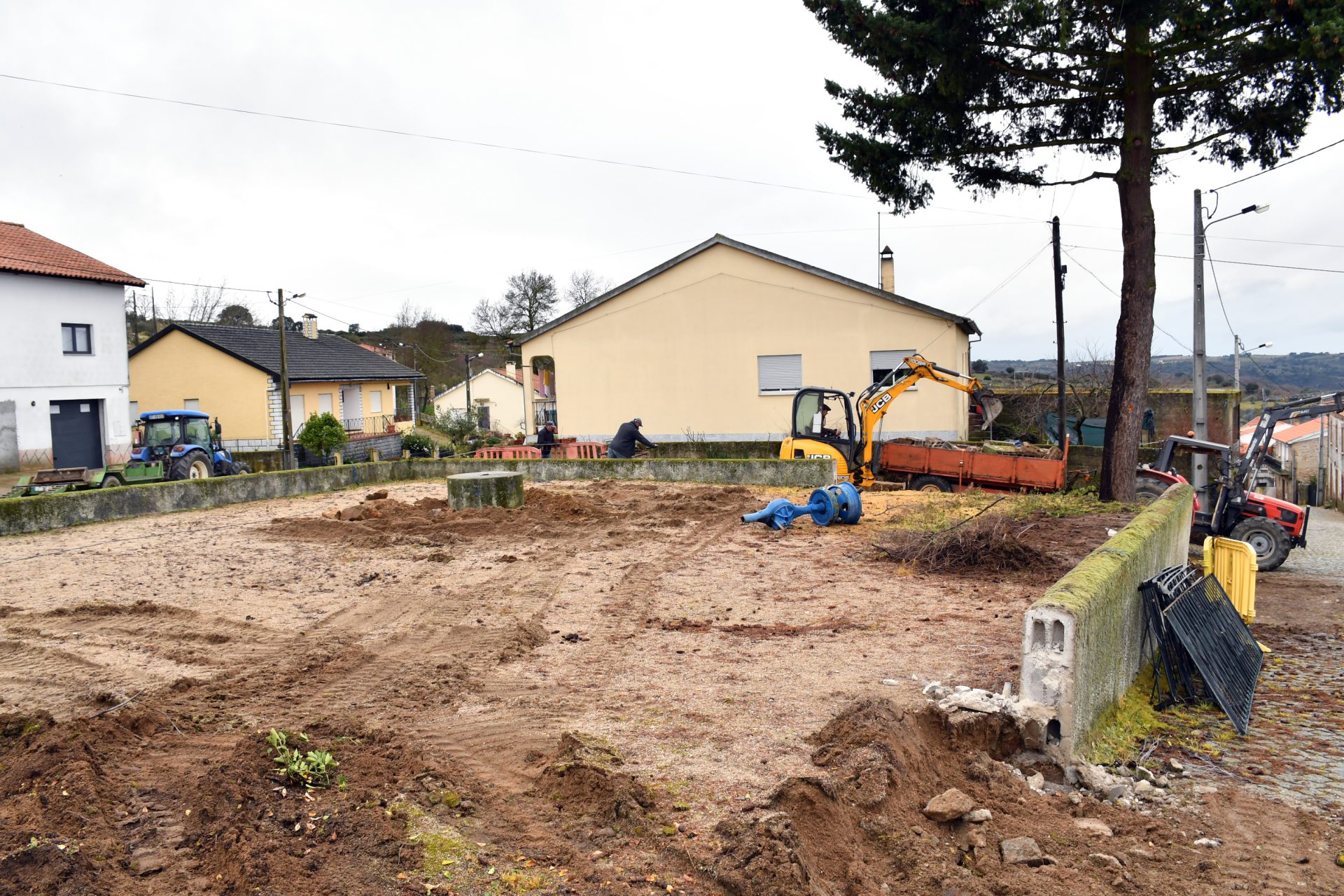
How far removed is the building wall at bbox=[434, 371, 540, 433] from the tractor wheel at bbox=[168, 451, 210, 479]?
99.7 ft

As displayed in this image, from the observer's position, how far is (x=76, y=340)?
31.5m

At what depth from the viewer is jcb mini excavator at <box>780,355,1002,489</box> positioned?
2016 centimetres

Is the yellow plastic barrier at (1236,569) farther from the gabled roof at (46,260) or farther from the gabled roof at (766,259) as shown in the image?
the gabled roof at (46,260)

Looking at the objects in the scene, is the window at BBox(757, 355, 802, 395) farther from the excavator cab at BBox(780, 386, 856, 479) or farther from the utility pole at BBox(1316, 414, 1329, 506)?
the utility pole at BBox(1316, 414, 1329, 506)

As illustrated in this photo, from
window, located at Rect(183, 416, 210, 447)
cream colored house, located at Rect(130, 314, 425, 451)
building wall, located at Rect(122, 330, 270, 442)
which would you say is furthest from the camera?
building wall, located at Rect(122, 330, 270, 442)

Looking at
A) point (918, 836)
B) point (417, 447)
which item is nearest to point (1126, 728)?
point (918, 836)

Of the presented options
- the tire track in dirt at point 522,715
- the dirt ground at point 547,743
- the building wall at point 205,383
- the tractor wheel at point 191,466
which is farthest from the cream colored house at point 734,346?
the tire track in dirt at point 522,715

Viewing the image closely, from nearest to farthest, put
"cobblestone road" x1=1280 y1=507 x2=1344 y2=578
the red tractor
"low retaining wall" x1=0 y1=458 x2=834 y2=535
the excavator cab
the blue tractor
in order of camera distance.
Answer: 1. the red tractor
2. "cobblestone road" x1=1280 y1=507 x2=1344 y2=578
3. "low retaining wall" x1=0 y1=458 x2=834 y2=535
4. the excavator cab
5. the blue tractor

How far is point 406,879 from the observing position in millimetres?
4051

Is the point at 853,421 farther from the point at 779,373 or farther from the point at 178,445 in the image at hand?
the point at 178,445

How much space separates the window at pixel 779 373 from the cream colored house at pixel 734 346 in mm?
31

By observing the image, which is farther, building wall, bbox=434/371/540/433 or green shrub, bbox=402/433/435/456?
building wall, bbox=434/371/540/433

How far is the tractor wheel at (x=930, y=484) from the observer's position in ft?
66.1

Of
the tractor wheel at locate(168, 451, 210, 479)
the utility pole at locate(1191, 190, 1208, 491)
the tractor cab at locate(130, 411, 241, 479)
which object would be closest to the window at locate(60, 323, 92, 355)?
the tractor cab at locate(130, 411, 241, 479)
